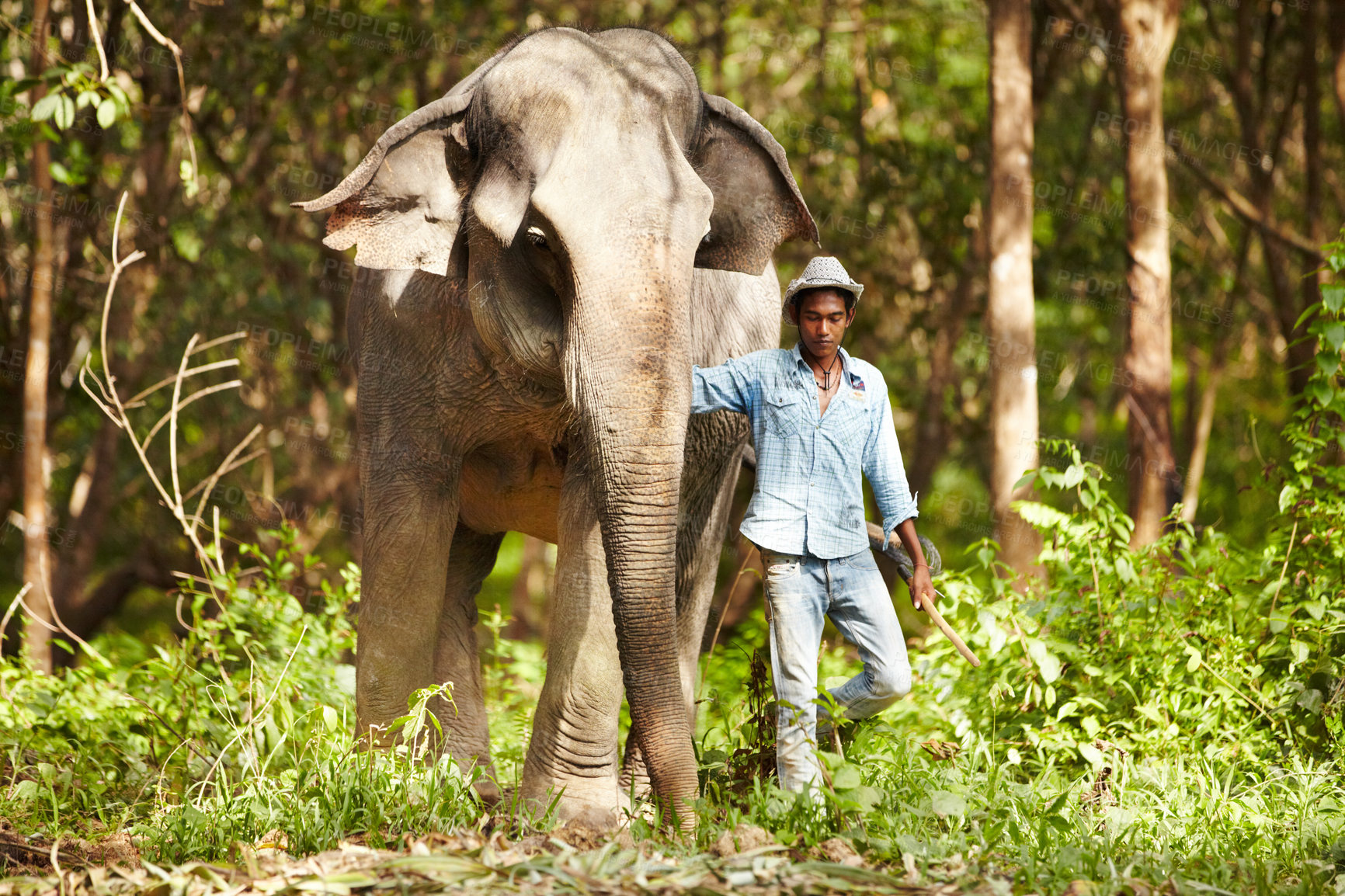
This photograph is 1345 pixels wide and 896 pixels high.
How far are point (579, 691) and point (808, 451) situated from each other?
43.3 inches

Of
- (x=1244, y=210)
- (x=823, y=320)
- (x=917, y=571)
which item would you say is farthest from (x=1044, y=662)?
(x=1244, y=210)

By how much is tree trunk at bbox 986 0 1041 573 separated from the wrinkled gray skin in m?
2.04

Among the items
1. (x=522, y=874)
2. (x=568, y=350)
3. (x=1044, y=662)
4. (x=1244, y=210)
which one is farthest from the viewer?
(x=1244, y=210)

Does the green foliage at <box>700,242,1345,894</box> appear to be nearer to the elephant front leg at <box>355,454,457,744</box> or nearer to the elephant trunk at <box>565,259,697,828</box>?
the elephant trunk at <box>565,259,697,828</box>

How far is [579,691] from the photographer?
4.65 m

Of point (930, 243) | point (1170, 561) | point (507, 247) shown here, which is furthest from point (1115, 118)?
point (507, 247)

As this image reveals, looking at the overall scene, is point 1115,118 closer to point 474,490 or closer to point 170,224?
point 170,224

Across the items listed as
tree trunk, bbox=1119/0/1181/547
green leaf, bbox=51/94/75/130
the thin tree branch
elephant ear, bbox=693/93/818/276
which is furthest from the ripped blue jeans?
the thin tree branch

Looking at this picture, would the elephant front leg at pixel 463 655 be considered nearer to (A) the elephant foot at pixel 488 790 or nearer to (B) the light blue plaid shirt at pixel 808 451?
(A) the elephant foot at pixel 488 790

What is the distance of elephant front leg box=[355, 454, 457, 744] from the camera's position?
491 centimetres

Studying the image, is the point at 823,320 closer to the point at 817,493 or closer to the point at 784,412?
the point at 784,412

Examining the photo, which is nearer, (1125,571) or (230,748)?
(1125,571)

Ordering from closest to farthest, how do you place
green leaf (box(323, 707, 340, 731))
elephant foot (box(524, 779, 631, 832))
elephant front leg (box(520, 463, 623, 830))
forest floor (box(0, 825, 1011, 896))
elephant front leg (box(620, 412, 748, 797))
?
forest floor (box(0, 825, 1011, 896)) < elephant foot (box(524, 779, 631, 832)) < elephant front leg (box(520, 463, 623, 830)) < green leaf (box(323, 707, 340, 731)) < elephant front leg (box(620, 412, 748, 797))

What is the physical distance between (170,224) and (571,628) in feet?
21.3
